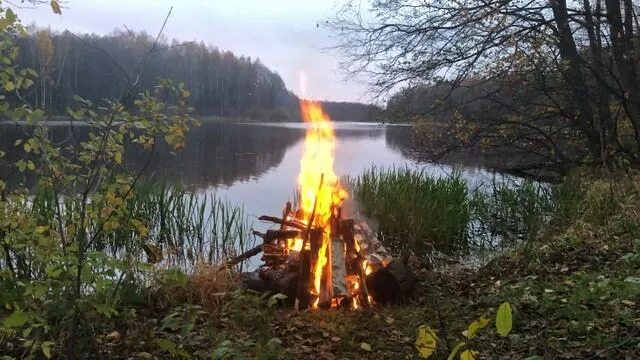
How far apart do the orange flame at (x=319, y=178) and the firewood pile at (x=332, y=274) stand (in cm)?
2

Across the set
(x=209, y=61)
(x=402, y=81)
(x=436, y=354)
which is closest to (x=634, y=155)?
(x=402, y=81)

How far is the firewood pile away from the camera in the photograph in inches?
185

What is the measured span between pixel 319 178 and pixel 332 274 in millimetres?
1572

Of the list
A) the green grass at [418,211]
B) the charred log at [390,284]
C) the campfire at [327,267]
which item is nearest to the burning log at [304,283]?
the campfire at [327,267]

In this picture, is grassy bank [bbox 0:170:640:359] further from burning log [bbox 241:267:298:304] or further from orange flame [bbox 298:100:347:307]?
orange flame [bbox 298:100:347:307]

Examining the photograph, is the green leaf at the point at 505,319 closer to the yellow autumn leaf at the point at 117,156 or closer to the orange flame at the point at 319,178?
the yellow autumn leaf at the point at 117,156

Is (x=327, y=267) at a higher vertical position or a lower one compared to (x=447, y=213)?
higher

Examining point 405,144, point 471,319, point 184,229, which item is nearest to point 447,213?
point 184,229

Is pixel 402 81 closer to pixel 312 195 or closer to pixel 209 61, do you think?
pixel 312 195

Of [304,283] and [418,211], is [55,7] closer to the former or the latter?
[304,283]

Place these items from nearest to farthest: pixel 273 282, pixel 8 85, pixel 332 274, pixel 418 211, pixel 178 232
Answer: pixel 8 85 → pixel 273 282 → pixel 332 274 → pixel 178 232 → pixel 418 211

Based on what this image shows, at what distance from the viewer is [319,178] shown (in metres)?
6.21

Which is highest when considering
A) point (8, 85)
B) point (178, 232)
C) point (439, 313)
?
point (8, 85)

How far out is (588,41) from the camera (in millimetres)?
11328
